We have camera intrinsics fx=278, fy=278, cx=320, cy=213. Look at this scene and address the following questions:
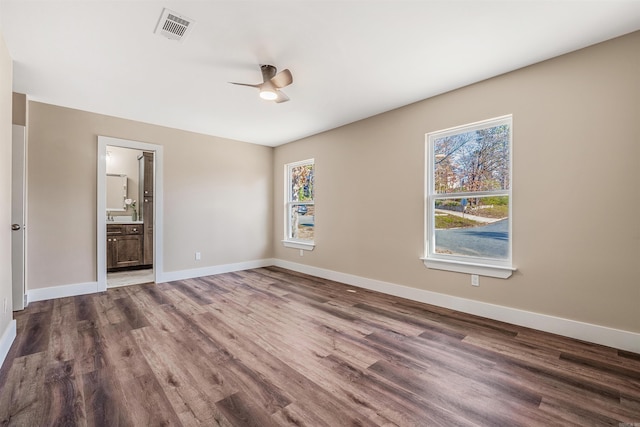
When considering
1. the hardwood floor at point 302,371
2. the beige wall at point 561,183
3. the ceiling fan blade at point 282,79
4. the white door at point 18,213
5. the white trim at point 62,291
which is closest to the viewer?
the hardwood floor at point 302,371

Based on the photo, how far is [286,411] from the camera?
5.27 ft

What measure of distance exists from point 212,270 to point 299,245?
166 centimetres

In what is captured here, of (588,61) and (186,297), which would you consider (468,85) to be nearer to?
(588,61)

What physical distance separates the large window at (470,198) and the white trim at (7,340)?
402cm

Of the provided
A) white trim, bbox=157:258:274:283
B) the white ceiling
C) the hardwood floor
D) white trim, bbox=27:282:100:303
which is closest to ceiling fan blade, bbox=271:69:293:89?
A: the white ceiling

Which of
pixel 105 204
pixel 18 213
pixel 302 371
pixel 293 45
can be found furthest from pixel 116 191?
pixel 302 371

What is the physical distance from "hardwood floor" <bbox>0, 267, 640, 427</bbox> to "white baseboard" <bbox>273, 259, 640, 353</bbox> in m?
0.08

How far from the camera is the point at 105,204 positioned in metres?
3.98

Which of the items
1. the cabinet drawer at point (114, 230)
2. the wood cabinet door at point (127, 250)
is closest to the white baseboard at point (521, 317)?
the wood cabinet door at point (127, 250)

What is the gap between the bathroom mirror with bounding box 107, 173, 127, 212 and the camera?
592 centimetres

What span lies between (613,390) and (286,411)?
207cm

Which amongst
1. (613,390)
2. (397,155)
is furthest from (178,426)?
(397,155)

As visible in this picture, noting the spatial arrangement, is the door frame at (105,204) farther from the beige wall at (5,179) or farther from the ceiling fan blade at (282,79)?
the ceiling fan blade at (282,79)

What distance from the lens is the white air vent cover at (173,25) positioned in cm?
203
